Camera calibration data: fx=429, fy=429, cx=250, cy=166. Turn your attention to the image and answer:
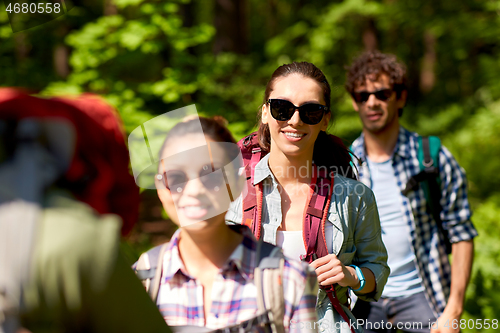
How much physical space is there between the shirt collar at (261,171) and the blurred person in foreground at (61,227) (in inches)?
38.7

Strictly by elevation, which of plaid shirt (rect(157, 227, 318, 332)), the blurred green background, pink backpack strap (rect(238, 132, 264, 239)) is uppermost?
the blurred green background

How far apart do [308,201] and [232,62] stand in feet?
16.6

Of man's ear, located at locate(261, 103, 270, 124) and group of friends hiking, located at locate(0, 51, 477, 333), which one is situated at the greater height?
man's ear, located at locate(261, 103, 270, 124)

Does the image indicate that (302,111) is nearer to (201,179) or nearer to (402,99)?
(201,179)

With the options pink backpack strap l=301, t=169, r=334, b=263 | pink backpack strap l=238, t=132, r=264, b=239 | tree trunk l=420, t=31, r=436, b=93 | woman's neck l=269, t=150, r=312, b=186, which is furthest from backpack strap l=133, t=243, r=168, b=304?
tree trunk l=420, t=31, r=436, b=93

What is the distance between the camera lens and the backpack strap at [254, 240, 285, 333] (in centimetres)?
127

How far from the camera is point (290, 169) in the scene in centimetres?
194

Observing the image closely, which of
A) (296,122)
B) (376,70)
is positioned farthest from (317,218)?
(376,70)

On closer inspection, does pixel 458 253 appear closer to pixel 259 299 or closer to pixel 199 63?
pixel 259 299

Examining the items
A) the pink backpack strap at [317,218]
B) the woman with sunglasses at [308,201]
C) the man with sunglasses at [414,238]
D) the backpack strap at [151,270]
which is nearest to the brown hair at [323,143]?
the woman with sunglasses at [308,201]

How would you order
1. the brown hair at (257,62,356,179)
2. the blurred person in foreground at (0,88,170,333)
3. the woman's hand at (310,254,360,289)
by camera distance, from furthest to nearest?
the brown hair at (257,62,356,179) → the woman's hand at (310,254,360,289) → the blurred person in foreground at (0,88,170,333)

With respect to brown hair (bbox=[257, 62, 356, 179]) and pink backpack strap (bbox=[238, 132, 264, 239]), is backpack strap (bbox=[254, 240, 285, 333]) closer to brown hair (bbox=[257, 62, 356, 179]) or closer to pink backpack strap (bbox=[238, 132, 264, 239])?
pink backpack strap (bbox=[238, 132, 264, 239])

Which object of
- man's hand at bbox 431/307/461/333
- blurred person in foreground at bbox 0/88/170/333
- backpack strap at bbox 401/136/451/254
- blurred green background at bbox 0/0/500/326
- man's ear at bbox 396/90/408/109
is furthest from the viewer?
blurred green background at bbox 0/0/500/326

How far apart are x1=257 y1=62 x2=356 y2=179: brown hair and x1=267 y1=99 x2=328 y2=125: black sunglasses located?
83mm
